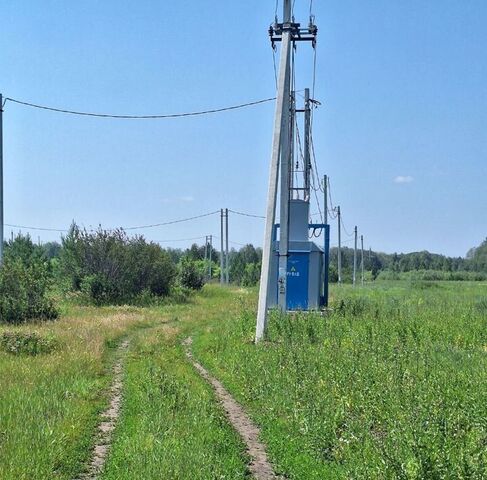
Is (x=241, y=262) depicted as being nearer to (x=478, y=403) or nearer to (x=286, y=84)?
(x=286, y=84)

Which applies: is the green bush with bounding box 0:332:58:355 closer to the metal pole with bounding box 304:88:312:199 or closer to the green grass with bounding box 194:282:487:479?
the green grass with bounding box 194:282:487:479

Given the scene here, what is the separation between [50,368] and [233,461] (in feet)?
19.1

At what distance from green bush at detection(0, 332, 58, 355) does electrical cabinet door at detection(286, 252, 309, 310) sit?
8.62 m

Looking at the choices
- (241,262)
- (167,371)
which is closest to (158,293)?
(167,371)

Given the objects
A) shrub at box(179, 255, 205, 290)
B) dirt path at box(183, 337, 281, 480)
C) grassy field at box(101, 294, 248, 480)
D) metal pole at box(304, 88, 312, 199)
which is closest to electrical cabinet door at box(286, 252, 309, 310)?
metal pole at box(304, 88, 312, 199)

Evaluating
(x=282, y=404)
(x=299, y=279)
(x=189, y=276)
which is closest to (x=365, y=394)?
(x=282, y=404)

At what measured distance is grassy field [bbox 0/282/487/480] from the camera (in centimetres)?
570

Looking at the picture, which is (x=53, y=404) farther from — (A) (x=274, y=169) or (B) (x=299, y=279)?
(B) (x=299, y=279)

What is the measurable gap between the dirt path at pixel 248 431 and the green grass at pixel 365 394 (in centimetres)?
13

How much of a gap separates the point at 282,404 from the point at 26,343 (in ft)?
24.4

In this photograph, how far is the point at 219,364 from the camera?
39.9ft

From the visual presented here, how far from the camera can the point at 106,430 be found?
772 cm

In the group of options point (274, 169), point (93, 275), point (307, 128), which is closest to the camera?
point (274, 169)

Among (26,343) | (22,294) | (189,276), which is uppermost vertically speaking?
(189,276)
